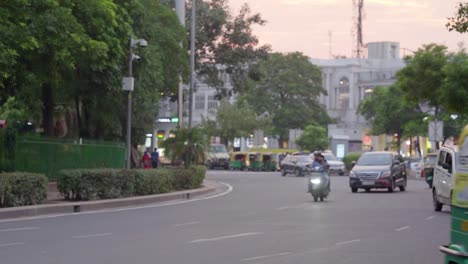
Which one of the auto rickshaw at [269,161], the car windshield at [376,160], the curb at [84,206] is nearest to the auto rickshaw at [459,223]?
the curb at [84,206]

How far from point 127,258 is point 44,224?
7.97 meters

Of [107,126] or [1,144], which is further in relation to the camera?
[107,126]

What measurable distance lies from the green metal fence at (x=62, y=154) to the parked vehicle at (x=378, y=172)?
406 inches

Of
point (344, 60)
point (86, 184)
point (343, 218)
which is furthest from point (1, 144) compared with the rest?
point (344, 60)

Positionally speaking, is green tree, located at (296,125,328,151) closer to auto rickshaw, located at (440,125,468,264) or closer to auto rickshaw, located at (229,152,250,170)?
auto rickshaw, located at (229,152,250,170)

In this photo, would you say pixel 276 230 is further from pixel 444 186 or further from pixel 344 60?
pixel 344 60

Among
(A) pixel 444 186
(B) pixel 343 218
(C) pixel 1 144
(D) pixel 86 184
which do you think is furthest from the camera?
(C) pixel 1 144

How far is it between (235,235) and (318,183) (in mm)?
14840

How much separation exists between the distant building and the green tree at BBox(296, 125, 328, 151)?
3.86 feet

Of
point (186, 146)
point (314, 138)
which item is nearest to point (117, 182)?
point (186, 146)

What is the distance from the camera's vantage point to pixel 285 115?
112312mm

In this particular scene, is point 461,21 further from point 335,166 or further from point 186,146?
point 335,166

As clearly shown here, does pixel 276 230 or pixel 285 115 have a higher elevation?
pixel 285 115

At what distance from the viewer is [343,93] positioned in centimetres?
12119
